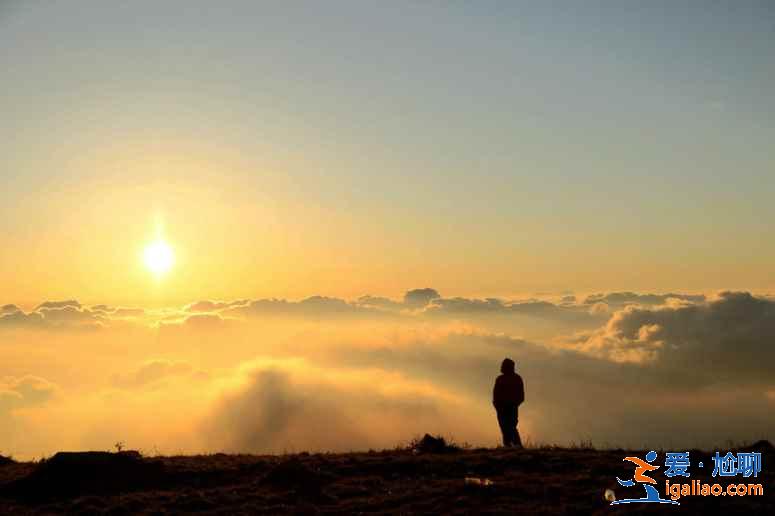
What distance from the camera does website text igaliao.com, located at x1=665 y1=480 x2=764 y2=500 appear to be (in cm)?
1531

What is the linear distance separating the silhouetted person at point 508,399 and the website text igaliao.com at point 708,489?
864 cm

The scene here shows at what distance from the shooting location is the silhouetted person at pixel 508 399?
24.7m

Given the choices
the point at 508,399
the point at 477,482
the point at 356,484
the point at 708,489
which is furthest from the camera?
the point at 508,399

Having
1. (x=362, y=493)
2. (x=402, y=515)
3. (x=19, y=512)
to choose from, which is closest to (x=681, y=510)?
(x=402, y=515)

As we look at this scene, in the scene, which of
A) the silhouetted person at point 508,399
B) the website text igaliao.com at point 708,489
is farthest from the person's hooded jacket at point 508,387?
the website text igaliao.com at point 708,489

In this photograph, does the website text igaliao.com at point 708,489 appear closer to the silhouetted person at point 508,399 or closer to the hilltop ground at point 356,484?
the hilltop ground at point 356,484

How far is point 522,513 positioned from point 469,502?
1387mm

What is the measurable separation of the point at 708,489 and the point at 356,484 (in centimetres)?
797

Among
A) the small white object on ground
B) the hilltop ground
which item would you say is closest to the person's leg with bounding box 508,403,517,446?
the hilltop ground

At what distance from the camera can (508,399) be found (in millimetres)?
Answer: 24641

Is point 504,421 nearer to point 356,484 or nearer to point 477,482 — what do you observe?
point 356,484

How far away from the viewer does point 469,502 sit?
15.9 meters

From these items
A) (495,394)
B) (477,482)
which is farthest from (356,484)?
(495,394)

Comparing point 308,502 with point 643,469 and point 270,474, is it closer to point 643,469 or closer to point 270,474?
point 270,474
